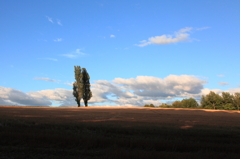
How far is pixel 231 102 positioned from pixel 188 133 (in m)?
101

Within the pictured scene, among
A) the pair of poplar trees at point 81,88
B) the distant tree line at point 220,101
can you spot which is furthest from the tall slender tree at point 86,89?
the distant tree line at point 220,101

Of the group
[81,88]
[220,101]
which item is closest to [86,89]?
[81,88]

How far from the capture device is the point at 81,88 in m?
71.3

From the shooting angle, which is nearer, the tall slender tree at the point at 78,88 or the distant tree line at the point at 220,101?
the tall slender tree at the point at 78,88

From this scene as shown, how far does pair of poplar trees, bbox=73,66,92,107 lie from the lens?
71125 mm

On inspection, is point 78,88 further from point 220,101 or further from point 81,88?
point 220,101

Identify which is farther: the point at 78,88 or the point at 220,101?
the point at 220,101

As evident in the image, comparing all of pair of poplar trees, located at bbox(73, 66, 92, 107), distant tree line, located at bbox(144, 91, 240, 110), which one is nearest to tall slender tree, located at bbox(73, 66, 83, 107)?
pair of poplar trees, located at bbox(73, 66, 92, 107)

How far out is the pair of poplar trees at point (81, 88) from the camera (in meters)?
71.1

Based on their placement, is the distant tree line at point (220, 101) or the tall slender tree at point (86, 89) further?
the distant tree line at point (220, 101)

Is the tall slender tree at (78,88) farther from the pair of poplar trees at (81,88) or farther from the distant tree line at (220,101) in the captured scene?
the distant tree line at (220,101)

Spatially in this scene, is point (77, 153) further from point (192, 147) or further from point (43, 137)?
point (192, 147)

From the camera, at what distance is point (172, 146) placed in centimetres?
1108

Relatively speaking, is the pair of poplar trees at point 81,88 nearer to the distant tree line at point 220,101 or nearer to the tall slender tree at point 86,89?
the tall slender tree at point 86,89
